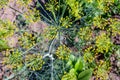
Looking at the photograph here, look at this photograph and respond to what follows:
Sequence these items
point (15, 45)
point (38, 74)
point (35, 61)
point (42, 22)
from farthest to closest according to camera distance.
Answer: point (42, 22)
point (15, 45)
point (38, 74)
point (35, 61)

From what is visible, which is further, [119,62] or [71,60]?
[119,62]

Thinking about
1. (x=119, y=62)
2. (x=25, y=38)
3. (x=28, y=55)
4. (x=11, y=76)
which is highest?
(x=25, y=38)

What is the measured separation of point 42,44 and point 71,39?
476 millimetres

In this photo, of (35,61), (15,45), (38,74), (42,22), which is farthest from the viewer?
(42,22)

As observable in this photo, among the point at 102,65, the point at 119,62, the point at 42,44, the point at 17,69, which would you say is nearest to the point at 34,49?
the point at 42,44

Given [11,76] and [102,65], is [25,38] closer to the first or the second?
[11,76]

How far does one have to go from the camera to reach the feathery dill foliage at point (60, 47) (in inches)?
136

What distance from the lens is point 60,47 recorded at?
3422 mm

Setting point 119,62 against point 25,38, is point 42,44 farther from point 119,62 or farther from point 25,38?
point 119,62

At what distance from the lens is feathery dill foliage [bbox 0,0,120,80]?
345cm

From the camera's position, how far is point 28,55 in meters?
3.58

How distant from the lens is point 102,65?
351 cm

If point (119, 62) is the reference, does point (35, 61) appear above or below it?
above

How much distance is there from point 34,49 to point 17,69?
420 mm
